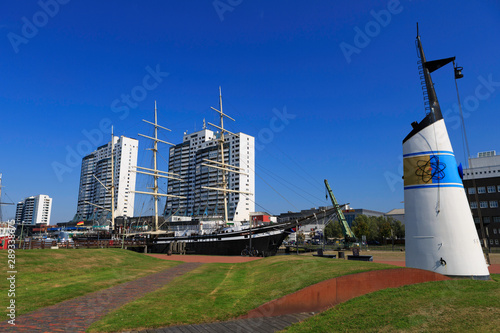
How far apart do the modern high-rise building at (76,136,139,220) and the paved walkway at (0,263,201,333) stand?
143474mm

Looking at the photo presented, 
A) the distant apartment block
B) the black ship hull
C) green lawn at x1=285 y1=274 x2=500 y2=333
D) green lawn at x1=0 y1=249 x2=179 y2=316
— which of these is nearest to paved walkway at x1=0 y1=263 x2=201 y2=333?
green lawn at x1=0 y1=249 x2=179 y2=316

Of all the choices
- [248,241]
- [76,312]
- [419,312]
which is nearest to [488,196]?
[248,241]

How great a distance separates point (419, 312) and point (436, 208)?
650 cm

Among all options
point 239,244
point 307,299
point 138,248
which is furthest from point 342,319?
point 138,248

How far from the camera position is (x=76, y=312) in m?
8.96

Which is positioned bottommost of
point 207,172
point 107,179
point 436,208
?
point 436,208

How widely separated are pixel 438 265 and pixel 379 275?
A: 11.7 ft

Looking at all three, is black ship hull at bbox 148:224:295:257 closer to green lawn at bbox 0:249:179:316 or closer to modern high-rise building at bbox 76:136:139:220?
green lawn at bbox 0:249:179:316

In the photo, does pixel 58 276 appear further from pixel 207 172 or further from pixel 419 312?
pixel 207 172

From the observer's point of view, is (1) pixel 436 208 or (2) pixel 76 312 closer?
(2) pixel 76 312

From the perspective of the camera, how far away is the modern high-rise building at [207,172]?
12925cm

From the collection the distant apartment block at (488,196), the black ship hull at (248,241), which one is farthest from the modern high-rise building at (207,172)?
the black ship hull at (248,241)

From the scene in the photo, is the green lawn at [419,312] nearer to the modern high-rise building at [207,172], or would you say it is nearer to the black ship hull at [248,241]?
the black ship hull at [248,241]

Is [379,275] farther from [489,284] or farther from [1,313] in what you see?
[1,313]
